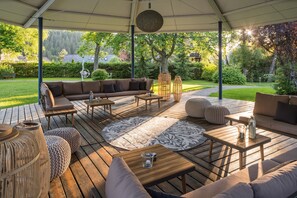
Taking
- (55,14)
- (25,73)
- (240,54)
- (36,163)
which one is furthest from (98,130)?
(25,73)

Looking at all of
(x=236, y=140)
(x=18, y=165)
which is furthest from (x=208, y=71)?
(x=18, y=165)

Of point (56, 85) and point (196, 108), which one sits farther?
point (56, 85)

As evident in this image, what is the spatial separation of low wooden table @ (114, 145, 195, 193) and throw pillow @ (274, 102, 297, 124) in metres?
2.42

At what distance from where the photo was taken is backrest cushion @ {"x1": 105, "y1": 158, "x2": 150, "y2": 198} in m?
1.16

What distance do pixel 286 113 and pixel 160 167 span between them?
276cm

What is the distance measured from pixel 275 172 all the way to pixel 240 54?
50.7ft

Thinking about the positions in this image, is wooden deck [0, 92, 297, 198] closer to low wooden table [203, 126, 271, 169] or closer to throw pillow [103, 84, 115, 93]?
low wooden table [203, 126, 271, 169]

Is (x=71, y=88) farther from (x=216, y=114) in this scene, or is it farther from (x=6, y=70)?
(x=6, y=70)

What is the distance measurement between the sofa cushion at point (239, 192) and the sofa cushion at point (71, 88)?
21.1ft

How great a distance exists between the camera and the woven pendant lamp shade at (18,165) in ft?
3.50

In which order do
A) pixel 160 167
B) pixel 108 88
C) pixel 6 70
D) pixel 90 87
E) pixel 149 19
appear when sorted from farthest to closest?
pixel 6 70 < pixel 108 88 < pixel 90 87 < pixel 149 19 < pixel 160 167

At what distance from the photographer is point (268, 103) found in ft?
13.8

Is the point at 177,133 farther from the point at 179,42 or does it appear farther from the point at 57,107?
the point at 179,42

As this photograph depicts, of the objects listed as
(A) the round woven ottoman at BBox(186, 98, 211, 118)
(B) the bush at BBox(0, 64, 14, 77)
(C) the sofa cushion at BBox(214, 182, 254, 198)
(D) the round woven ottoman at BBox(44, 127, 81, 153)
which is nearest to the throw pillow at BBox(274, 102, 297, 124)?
(A) the round woven ottoman at BBox(186, 98, 211, 118)
